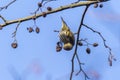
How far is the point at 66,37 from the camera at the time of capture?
3.32 metres

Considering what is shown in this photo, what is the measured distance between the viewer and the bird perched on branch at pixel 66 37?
126 inches

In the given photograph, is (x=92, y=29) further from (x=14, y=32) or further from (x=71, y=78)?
(x=14, y=32)

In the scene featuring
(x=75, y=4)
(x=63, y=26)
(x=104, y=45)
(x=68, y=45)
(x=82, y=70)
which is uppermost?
(x=75, y=4)

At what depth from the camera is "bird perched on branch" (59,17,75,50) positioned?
3.21 metres

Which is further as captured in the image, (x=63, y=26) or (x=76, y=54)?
(x=76, y=54)

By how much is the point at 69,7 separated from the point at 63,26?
38 centimetres

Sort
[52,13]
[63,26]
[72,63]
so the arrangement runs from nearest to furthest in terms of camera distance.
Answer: [52,13] < [63,26] < [72,63]

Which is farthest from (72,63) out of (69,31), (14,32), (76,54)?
(14,32)

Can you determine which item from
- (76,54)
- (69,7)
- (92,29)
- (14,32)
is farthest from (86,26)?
(14,32)

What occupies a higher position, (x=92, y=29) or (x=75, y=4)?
(x=75, y=4)

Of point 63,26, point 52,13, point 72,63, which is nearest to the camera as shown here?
point 52,13

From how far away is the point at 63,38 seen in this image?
133 inches

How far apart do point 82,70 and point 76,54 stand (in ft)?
0.79

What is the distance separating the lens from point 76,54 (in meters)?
3.48
